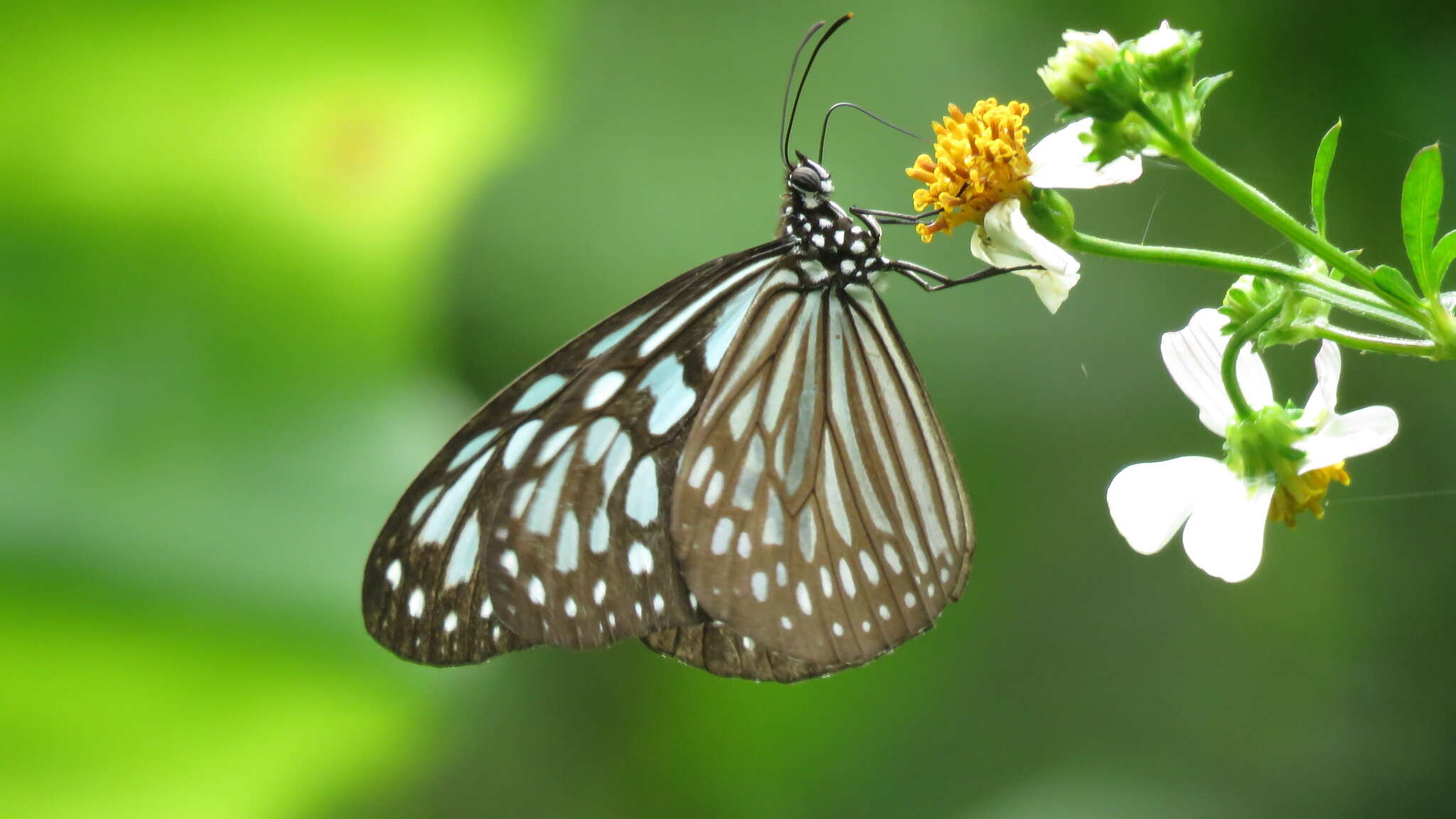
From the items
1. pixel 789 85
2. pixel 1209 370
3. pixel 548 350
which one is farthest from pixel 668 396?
pixel 548 350

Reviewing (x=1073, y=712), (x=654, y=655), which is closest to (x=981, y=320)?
(x=1073, y=712)

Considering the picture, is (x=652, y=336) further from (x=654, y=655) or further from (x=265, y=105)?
(x=265, y=105)

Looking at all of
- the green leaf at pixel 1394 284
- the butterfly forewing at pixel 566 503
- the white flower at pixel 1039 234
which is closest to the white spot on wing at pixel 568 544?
the butterfly forewing at pixel 566 503

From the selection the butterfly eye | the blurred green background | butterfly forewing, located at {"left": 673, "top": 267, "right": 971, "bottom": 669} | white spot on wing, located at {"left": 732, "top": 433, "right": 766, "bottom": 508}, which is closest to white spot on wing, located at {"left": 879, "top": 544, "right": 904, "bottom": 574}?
butterfly forewing, located at {"left": 673, "top": 267, "right": 971, "bottom": 669}

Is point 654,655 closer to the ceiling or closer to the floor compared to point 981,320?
closer to the floor

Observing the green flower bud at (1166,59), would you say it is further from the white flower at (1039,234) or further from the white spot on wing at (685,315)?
the white spot on wing at (685,315)

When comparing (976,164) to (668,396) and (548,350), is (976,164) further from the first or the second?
(548,350)
